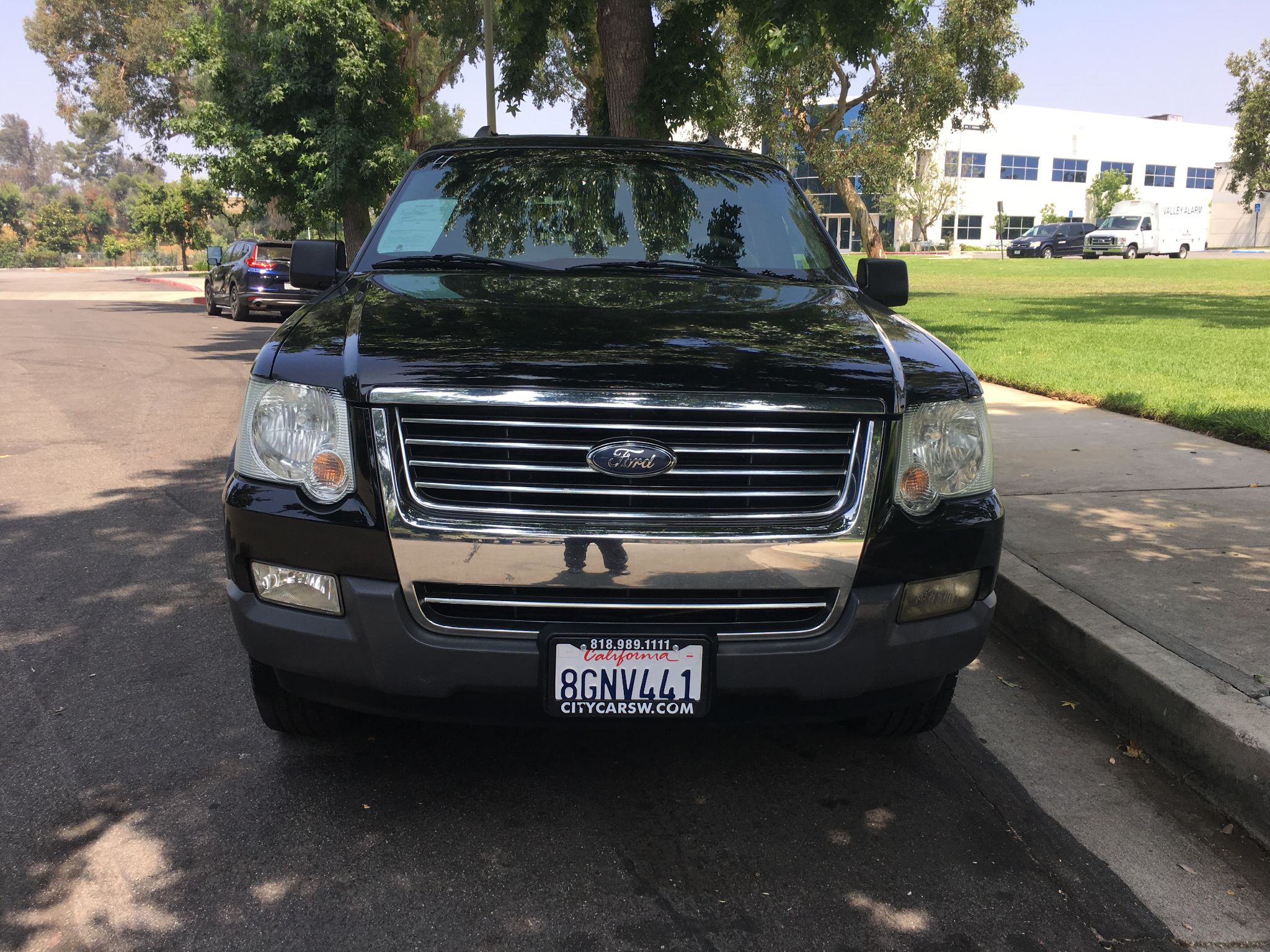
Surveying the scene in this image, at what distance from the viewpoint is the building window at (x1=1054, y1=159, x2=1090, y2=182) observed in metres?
81.5

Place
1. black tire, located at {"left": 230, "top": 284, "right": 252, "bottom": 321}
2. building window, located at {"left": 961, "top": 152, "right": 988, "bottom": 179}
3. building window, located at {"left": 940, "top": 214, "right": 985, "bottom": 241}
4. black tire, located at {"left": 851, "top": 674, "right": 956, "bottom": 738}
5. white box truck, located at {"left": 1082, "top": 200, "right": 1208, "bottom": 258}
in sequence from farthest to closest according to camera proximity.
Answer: building window, located at {"left": 940, "top": 214, "right": 985, "bottom": 241} → building window, located at {"left": 961, "top": 152, "right": 988, "bottom": 179} → white box truck, located at {"left": 1082, "top": 200, "right": 1208, "bottom": 258} → black tire, located at {"left": 230, "top": 284, "right": 252, "bottom": 321} → black tire, located at {"left": 851, "top": 674, "right": 956, "bottom": 738}

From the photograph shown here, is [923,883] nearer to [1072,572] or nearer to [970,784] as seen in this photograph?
[970,784]

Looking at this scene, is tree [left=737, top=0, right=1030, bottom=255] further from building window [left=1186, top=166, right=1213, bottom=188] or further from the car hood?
building window [left=1186, top=166, right=1213, bottom=188]

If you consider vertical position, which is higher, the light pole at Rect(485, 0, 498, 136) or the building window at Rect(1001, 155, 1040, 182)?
the building window at Rect(1001, 155, 1040, 182)

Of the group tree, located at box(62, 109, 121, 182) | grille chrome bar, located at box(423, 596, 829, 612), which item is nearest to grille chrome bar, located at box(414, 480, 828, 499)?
grille chrome bar, located at box(423, 596, 829, 612)

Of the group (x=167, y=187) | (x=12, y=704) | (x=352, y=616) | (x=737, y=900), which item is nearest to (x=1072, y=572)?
(x=737, y=900)

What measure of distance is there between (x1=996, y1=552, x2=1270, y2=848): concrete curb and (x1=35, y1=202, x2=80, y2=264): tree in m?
98.4

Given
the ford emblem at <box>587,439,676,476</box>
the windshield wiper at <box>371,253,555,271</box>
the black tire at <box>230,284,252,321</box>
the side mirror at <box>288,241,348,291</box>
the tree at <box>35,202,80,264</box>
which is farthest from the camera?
the tree at <box>35,202,80,264</box>

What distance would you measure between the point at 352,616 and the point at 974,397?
5.67 feet

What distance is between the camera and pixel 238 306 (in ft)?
69.1

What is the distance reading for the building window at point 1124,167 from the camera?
83375mm

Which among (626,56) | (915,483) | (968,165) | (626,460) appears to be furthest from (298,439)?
(968,165)

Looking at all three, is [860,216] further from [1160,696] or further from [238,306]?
[1160,696]

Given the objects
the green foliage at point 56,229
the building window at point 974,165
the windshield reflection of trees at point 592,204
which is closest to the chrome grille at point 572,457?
the windshield reflection of trees at point 592,204
